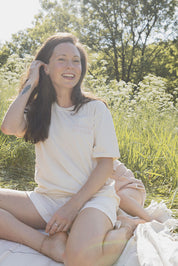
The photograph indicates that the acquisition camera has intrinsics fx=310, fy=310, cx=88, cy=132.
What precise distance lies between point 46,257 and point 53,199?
37 cm

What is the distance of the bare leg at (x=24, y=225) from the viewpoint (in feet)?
6.25

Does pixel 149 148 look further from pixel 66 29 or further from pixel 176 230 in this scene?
pixel 66 29

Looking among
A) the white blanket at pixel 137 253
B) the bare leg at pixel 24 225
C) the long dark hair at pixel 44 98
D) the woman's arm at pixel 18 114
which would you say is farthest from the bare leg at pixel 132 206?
the woman's arm at pixel 18 114

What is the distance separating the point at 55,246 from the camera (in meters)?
1.88

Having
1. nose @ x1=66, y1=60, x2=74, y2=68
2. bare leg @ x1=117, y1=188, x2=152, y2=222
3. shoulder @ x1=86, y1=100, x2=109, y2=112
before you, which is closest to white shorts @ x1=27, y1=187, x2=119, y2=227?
bare leg @ x1=117, y1=188, x2=152, y2=222

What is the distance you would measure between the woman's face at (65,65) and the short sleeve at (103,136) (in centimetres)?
30

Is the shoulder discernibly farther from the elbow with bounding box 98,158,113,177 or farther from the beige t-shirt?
the elbow with bounding box 98,158,113,177

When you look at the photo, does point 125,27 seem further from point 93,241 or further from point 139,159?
point 93,241

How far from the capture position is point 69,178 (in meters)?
2.07

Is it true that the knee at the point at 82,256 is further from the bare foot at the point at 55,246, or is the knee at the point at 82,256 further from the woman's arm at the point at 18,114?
the woman's arm at the point at 18,114

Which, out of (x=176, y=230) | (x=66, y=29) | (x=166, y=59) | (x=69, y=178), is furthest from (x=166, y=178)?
(x=66, y=29)

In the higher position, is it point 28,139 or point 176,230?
point 28,139

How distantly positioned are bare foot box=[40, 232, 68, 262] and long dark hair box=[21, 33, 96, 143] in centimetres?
66

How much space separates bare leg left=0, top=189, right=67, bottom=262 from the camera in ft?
6.25
